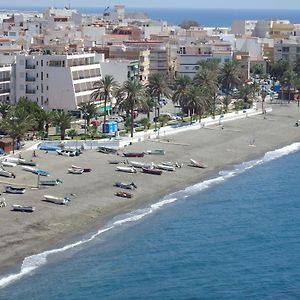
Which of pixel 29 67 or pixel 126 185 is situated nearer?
pixel 126 185

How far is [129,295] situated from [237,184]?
2705 centimetres

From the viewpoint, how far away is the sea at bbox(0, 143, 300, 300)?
3972 centimetres

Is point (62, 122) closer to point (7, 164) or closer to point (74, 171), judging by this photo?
point (7, 164)

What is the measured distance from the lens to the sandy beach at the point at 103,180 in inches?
1849

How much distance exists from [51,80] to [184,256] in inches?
1874

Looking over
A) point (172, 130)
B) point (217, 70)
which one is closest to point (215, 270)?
point (172, 130)

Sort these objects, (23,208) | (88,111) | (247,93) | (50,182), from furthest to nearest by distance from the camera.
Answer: (247,93)
(88,111)
(50,182)
(23,208)

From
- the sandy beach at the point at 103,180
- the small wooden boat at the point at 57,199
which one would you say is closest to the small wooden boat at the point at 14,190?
the sandy beach at the point at 103,180

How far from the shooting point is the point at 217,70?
351 feet

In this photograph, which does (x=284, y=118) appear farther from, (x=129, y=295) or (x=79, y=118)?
(x=129, y=295)

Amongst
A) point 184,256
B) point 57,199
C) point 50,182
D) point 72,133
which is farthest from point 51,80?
point 184,256

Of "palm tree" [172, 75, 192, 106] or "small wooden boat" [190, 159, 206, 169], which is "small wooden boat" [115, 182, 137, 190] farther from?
"palm tree" [172, 75, 192, 106]

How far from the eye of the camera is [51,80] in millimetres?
89438

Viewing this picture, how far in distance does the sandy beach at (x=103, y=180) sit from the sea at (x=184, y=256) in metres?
1.16
